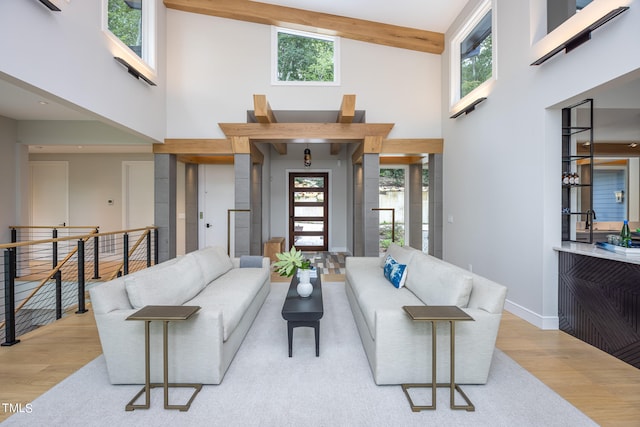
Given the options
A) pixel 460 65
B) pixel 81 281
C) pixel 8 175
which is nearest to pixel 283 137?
pixel 460 65

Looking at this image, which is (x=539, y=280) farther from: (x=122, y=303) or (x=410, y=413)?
(x=122, y=303)

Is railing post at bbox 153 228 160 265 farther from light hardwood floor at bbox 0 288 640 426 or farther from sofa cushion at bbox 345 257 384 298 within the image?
sofa cushion at bbox 345 257 384 298

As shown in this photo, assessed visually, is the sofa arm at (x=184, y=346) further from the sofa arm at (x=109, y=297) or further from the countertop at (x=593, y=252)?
the countertop at (x=593, y=252)

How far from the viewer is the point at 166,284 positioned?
8.53ft

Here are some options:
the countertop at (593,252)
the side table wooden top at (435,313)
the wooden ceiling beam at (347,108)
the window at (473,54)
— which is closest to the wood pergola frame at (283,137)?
the wooden ceiling beam at (347,108)

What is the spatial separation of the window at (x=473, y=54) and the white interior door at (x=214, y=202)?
16.9 feet

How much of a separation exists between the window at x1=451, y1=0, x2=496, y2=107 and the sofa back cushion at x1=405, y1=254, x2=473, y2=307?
2917 millimetres

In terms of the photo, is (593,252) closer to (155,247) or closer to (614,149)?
(614,149)

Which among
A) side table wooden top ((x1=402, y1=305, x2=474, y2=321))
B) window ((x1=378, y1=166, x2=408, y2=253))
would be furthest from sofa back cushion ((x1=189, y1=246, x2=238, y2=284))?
window ((x1=378, y1=166, x2=408, y2=253))

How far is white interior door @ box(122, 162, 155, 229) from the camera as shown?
732 centimetres

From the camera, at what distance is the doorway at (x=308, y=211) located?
29.5 feet

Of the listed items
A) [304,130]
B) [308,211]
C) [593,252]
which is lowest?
[593,252]

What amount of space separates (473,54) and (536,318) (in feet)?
12.9

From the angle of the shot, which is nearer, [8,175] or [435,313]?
[435,313]
